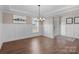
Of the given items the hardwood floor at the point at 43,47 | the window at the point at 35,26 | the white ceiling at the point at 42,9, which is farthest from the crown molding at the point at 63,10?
the hardwood floor at the point at 43,47

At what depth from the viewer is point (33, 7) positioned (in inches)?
73.5

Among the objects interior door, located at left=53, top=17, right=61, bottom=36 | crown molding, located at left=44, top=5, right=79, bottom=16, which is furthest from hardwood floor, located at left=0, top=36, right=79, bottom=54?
crown molding, located at left=44, top=5, right=79, bottom=16

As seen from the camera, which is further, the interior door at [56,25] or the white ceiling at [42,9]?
the interior door at [56,25]

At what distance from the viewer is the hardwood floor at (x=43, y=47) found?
187 centimetres

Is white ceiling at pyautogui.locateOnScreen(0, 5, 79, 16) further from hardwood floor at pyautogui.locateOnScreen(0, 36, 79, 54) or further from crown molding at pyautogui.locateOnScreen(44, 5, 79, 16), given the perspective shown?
hardwood floor at pyautogui.locateOnScreen(0, 36, 79, 54)

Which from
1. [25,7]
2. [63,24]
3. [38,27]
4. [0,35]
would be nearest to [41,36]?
[38,27]

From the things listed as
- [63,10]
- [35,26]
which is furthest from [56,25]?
[35,26]

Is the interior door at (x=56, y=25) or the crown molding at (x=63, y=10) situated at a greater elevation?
the crown molding at (x=63, y=10)

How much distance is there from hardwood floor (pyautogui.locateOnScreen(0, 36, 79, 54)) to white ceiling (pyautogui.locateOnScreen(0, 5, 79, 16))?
56 cm

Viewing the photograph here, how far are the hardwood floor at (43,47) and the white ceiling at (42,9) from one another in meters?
0.56

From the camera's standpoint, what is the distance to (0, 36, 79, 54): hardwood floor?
1.87 meters

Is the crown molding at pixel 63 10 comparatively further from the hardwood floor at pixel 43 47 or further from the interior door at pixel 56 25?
the hardwood floor at pixel 43 47

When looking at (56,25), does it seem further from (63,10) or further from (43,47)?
(43,47)
